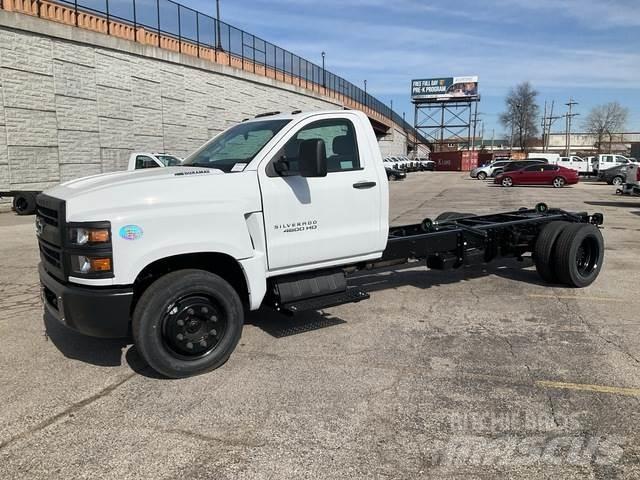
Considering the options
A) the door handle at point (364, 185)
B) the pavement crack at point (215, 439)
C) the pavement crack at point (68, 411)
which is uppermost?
the door handle at point (364, 185)

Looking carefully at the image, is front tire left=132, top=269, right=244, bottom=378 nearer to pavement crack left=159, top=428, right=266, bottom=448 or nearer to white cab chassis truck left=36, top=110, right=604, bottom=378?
white cab chassis truck left=36, top=110, right=604, bottom=378

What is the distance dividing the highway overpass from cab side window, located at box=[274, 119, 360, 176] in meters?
15.1

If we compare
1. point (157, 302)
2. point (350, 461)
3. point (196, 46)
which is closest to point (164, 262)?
point (157, 302)

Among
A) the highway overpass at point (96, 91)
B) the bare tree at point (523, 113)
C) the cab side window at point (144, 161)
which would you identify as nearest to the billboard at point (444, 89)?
the bare tree at point (523, 113)

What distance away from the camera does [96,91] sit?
67.1ft

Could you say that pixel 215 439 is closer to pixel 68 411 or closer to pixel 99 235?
pixel 68 411

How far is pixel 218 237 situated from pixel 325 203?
119cm

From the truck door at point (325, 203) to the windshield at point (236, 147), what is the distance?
0.23 meters

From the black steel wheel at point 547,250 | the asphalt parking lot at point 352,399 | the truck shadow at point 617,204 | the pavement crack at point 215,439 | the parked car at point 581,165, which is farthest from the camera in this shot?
the parked car at point 581,165

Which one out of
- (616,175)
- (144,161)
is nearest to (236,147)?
(144,161)

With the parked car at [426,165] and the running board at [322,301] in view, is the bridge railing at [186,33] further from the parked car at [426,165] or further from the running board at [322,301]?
the parked car at [426,165]

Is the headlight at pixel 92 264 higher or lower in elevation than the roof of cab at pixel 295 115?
lower

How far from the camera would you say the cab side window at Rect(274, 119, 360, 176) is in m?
5.20

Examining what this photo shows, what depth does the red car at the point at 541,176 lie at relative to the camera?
34.4 metres
